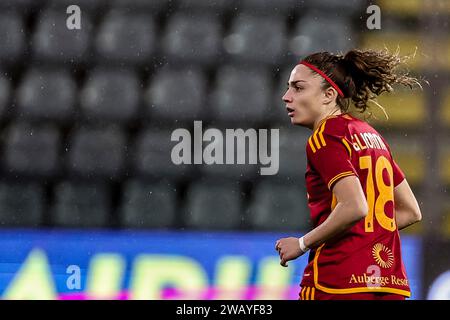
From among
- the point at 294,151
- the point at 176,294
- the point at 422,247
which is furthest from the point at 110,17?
the point at 422,247

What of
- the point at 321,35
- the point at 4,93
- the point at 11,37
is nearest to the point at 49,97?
the point at 4,93

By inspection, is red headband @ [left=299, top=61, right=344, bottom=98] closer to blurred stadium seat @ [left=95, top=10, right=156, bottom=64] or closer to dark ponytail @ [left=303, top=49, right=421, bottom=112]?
dark ponytail @ [left=303, top=49, right=421, bottom=112]

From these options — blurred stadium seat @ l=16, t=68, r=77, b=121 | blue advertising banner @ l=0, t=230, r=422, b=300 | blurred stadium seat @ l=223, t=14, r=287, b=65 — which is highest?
blurred stadium seat @ l=223, t=14, r=287, b=65

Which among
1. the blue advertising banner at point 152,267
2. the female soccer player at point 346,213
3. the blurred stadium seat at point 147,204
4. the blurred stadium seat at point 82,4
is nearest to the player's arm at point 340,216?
the female soccer player at point 346,213

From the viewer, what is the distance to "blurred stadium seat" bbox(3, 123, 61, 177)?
12.5 ft

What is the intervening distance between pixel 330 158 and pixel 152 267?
1.71 m

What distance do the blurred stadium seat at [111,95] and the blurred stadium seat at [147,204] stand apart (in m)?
0.30

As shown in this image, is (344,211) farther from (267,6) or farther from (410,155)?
(267,6)

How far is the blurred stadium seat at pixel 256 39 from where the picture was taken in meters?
3.88

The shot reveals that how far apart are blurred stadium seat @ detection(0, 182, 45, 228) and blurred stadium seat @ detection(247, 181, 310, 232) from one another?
0.88 metres

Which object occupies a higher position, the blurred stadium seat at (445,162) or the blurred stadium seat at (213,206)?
the blurred stadium seat at (445,162)

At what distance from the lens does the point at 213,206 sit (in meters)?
3.79

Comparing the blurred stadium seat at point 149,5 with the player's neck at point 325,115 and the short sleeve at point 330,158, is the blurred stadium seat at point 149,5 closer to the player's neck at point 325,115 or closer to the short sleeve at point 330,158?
the player's neck at point 325,115

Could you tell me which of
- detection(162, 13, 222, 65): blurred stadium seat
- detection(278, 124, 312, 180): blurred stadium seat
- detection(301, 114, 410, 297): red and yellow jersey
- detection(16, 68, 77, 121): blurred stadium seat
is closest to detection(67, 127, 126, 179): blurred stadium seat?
detection(16, 68, 77, 121): blurred stadium seat
